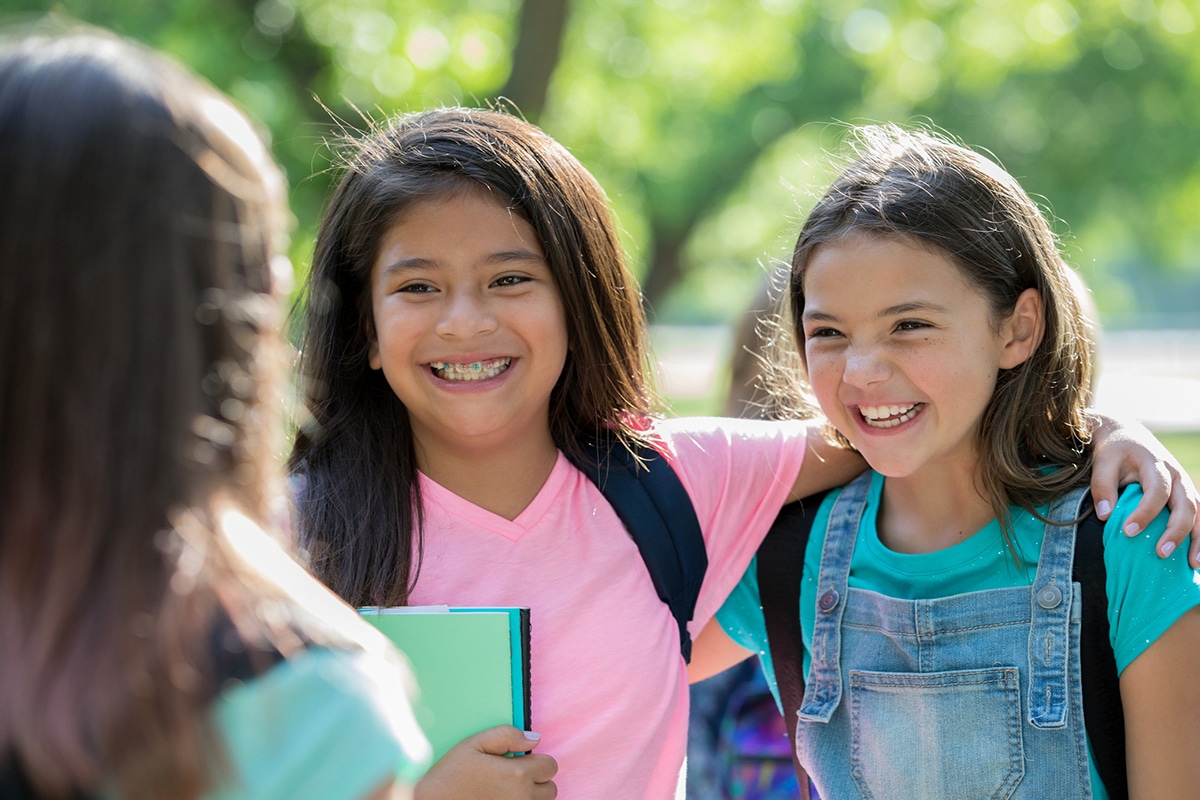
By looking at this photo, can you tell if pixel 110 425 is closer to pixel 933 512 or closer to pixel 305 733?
pixel 305 733

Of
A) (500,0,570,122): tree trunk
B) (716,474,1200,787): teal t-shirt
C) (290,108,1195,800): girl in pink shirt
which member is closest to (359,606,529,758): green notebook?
(290,108,1195,800): girl in pink shirt

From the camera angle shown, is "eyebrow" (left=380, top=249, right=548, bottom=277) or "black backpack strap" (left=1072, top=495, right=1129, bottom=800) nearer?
"black backpack strap" (left=1072, top=495, right=1129, bottom=800)

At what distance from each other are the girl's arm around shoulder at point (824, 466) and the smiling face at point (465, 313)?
552mm

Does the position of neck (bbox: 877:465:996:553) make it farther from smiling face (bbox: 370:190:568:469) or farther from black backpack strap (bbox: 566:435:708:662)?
smiling face (bbox: 370:190:568:469)

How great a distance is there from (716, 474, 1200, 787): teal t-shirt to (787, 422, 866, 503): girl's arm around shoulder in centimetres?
3

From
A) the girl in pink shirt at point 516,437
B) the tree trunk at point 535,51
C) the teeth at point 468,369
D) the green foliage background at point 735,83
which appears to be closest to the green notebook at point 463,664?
the girl in pink shirt at point 516,437

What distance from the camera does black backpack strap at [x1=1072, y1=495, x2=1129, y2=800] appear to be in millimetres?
1745

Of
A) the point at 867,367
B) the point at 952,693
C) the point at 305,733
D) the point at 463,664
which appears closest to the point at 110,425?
the point at 305,733

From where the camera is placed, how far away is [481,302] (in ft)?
6.45

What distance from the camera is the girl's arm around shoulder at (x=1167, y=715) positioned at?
1.65m

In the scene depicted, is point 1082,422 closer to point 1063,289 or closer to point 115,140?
point 1063,289

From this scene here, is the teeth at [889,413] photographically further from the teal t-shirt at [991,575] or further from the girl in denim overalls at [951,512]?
the teal t-shirt at [991,575]

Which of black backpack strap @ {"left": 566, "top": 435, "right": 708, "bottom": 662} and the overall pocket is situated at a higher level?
black backpack strap @ {"left": 566, "top": 435, "right": 708, "bottom": 662}

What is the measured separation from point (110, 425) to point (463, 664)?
90 cm
